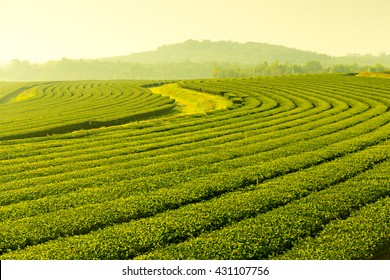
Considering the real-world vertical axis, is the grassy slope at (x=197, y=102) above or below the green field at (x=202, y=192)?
above

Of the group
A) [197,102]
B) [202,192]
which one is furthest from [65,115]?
[202,192]

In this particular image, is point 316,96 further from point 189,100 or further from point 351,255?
point 351,255

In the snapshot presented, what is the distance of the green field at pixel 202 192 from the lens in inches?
510

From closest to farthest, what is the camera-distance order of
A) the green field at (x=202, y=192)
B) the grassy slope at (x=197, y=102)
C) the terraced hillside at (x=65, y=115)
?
the green field at (x=202, y=192) < the terraced hillside at (x=65, y=115) < the grassy slope at (x=197, y=102)

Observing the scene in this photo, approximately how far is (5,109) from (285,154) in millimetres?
53636

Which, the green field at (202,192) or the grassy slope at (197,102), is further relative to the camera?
the grassy slope at (197,102)

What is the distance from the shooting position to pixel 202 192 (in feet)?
58.0

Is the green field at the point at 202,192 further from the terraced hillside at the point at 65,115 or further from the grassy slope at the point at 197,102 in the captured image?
the grassy slope at the point at 197,102

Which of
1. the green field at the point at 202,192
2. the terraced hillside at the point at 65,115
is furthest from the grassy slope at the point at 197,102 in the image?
the green field at the point at 202,192

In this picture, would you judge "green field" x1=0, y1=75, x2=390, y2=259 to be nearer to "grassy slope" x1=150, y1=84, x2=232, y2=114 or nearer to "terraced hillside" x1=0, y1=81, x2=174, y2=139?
"terraced hillside" x1=0, y1=81, x2=174, y2=139

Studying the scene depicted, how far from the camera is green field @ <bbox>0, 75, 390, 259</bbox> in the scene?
1296 cm

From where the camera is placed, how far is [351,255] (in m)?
12.0
